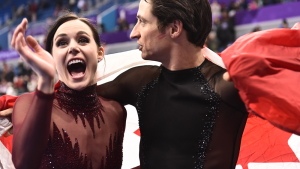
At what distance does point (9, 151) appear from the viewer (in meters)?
2.05

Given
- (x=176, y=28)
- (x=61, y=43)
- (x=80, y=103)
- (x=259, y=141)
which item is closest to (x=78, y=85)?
(x=80, y=103)

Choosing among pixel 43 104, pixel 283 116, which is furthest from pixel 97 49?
pixel 283 116

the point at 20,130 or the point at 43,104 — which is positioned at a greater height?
the point at 43,104

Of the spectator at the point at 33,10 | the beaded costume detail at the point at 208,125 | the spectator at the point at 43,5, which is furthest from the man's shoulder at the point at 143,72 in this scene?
the spectator at the point at 43,5

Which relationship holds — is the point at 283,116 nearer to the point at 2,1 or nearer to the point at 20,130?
the point at 20,130

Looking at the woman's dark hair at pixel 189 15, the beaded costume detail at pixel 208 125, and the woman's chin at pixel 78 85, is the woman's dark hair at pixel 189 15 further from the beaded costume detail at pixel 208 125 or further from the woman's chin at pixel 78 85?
the woman's chin at pixel 78 85

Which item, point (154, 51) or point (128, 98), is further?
point (128, 98)

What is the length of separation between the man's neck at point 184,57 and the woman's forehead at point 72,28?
512 mm

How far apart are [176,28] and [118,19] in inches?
408

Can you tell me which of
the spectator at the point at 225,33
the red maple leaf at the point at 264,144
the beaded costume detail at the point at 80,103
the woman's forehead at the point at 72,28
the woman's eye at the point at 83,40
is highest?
the woman's forehead at the point at 72,28

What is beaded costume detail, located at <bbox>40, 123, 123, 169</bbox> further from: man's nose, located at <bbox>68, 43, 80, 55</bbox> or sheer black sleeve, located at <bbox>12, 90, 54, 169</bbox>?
man's nose, located at <bbox>68, 43, 80, 55</bbox>

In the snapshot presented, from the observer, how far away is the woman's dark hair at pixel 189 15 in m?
1.67

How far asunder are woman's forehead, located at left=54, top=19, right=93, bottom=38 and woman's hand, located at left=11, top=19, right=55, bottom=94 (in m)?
0.49

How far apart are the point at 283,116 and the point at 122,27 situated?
9.78 metres
